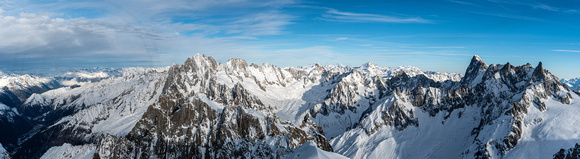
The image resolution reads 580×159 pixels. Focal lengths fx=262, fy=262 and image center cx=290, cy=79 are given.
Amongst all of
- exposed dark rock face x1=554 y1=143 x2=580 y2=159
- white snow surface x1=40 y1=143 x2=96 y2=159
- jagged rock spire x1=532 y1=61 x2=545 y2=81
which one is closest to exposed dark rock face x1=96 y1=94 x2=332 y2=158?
white snow surface x1=40 y1=143 x2=96 y2=159

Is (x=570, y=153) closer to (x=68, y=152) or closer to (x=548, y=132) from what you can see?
(x=548, y=132)

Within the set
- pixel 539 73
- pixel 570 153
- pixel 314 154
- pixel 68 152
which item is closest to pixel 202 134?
pixel 314 154

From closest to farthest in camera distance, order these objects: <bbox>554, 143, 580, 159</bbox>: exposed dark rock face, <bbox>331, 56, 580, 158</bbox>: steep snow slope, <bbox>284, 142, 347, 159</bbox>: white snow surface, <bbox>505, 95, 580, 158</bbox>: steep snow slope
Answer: <bbox>284, 142, 347, 159</bbox>: white snow surface
<bbox>554, 143, 580, 159</bbox>: exposed dark rock face
<bbox>505, 95, 580, 158</bbox>: steep snow slope
<bbox>331, 56, 580, 158</bbox>: steep snow slope

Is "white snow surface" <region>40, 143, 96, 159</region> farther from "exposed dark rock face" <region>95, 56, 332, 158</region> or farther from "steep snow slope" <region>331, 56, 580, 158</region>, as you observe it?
"steep snow slope" <region>331, 56, 580, 158</region>

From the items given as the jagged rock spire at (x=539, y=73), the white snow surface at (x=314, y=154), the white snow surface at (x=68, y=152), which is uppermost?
the jagged rock spire at (x=539, y=73)

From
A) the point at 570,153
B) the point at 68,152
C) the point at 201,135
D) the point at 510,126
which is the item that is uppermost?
the point at 201,135

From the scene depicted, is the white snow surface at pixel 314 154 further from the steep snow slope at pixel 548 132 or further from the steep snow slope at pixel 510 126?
the steep snow slope at pixel 548 132

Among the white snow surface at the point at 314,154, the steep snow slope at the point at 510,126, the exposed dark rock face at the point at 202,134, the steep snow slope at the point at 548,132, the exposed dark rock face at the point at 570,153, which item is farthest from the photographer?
the steep snow slope at the point at 510,126

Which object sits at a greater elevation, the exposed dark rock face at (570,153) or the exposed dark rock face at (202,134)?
the exposed dark rock face at (202,134)

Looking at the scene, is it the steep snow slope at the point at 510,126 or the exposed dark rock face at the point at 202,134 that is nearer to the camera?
the exposed dark rock face at the point at 202,134

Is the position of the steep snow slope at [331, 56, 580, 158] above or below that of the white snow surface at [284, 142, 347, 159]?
below

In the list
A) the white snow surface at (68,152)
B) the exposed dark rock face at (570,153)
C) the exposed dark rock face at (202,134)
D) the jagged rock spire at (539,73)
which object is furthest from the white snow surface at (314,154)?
the jagged rock spire at (539,73)
